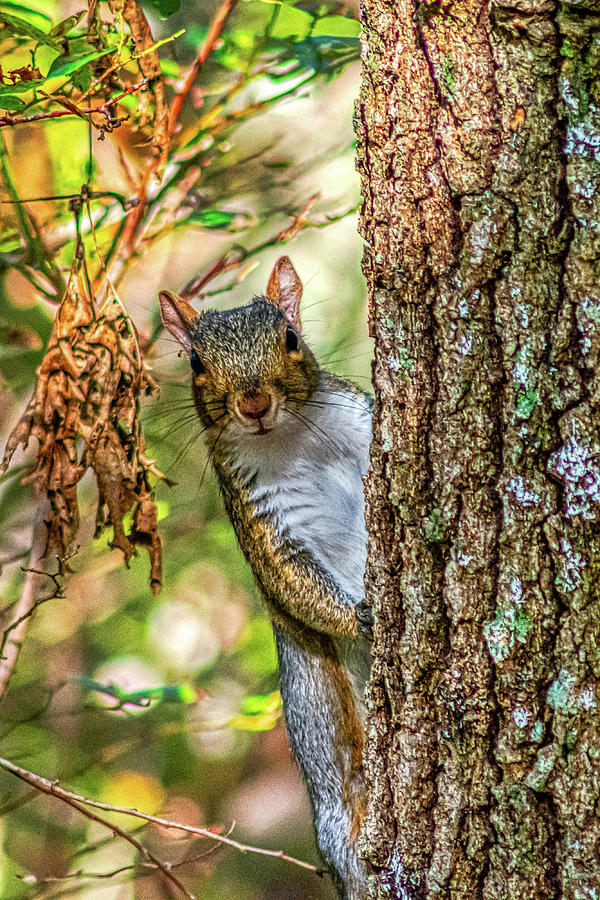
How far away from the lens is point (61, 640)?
371 centimetres

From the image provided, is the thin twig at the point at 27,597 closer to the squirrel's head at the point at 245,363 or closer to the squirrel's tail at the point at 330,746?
the squirrel's head at the point at 245,363

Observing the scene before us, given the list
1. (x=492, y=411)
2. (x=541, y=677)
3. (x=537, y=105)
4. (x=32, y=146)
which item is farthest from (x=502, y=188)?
(x=32, y=146)

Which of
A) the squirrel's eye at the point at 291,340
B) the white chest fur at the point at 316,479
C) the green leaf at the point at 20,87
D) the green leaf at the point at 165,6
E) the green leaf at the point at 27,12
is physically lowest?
the white chest fur at the point at 316,479

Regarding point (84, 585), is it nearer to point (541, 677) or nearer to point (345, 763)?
point (345, 763)

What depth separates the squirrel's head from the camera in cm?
221

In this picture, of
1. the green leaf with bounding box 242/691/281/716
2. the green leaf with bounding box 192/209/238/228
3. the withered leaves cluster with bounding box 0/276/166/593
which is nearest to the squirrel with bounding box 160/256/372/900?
the withered leaves cluster with bounding box 0/276/166/593

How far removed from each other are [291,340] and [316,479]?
1.13 ft

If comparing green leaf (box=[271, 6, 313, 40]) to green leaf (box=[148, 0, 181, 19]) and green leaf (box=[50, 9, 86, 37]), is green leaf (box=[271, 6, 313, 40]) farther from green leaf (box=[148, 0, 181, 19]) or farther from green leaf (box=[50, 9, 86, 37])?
green leaf (box=[50, 9, 86, 37])

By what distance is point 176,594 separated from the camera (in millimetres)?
3811

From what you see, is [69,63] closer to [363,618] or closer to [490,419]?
[490,419]

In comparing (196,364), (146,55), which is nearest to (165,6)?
(146,55)

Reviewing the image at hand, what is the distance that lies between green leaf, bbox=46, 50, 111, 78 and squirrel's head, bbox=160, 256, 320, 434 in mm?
704

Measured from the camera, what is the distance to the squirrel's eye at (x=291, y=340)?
2.31 m

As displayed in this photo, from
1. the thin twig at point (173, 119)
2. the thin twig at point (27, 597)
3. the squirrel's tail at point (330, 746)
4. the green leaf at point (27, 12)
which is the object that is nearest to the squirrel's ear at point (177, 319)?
the thin twig at point (173, 119)
